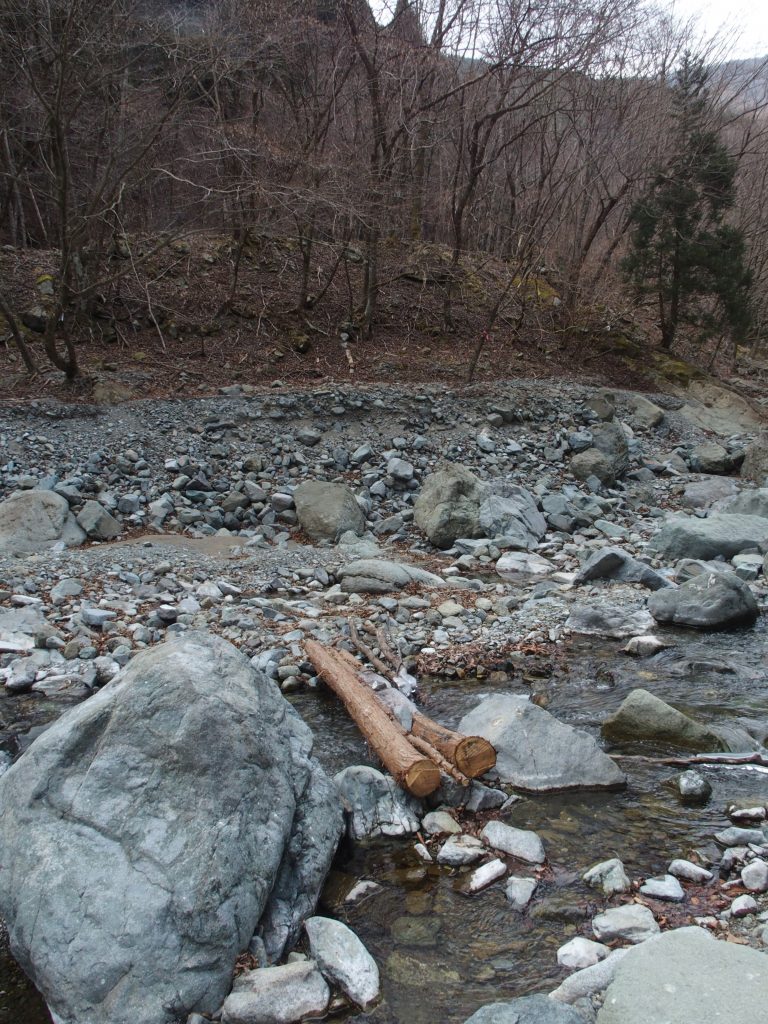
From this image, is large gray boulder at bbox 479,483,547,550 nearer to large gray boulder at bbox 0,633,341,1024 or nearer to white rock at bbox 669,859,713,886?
white rock at bbox 669,859,713,886

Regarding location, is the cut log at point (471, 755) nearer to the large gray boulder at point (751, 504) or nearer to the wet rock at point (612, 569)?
the wet rock at point (612, 569)

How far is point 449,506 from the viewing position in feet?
29.3

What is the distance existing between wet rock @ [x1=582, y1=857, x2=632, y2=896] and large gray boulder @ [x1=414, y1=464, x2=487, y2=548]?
5.62 metres

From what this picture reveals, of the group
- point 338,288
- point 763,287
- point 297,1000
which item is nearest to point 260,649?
point 297,1000

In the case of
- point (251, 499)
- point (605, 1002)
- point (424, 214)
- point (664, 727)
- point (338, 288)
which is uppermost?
point (424, 214)

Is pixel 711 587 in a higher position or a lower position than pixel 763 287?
lower

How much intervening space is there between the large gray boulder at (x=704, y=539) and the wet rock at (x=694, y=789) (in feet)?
15.3

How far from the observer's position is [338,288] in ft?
50.0

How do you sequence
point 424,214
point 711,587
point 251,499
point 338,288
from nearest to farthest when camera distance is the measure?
point 711,587 → point 251,499 → point 338,288 → point 424,214

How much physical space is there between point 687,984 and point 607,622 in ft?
13.7

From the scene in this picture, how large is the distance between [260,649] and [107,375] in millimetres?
7056

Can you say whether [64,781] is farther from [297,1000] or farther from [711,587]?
[711,587]

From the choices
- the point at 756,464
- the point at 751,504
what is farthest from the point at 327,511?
the point at 756,464

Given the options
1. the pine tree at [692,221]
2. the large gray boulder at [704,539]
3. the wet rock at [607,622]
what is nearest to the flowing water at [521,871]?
the wet rock at [607,622]
